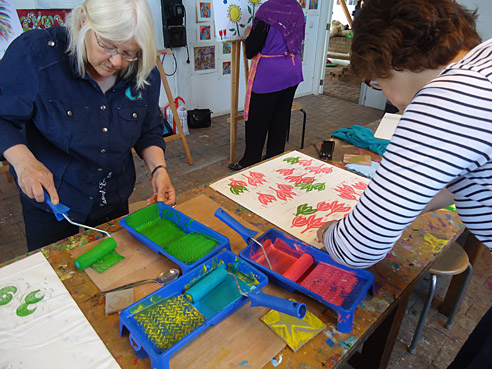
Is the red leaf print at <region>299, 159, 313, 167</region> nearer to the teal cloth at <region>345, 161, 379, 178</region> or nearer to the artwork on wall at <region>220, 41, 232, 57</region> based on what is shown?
the teal cloth at <region>345, 161, 379, 178</region>

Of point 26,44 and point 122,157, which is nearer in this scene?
point 26,44

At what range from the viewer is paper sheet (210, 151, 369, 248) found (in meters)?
1.33

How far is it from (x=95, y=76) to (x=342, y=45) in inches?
336

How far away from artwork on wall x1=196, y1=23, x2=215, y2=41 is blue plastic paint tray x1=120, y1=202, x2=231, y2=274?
3.51m

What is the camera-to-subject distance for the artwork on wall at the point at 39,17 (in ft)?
9.66

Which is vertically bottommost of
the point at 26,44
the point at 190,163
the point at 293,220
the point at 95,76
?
the point at 190,163

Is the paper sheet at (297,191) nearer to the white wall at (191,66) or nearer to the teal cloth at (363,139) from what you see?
the teal cloth at (363,139)

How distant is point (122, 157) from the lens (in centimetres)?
131

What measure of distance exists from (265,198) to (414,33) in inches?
34.3

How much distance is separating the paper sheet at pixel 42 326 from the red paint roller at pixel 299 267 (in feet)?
1.61

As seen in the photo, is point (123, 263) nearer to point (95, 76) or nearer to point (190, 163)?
point (95, 76)

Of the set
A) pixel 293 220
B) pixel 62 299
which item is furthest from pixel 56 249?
pixel 293 220

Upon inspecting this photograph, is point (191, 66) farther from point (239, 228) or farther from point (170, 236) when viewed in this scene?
point (239, 228)

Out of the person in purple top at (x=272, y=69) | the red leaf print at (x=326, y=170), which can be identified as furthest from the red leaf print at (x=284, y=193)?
the person in purple top at (x=272, y=69)
